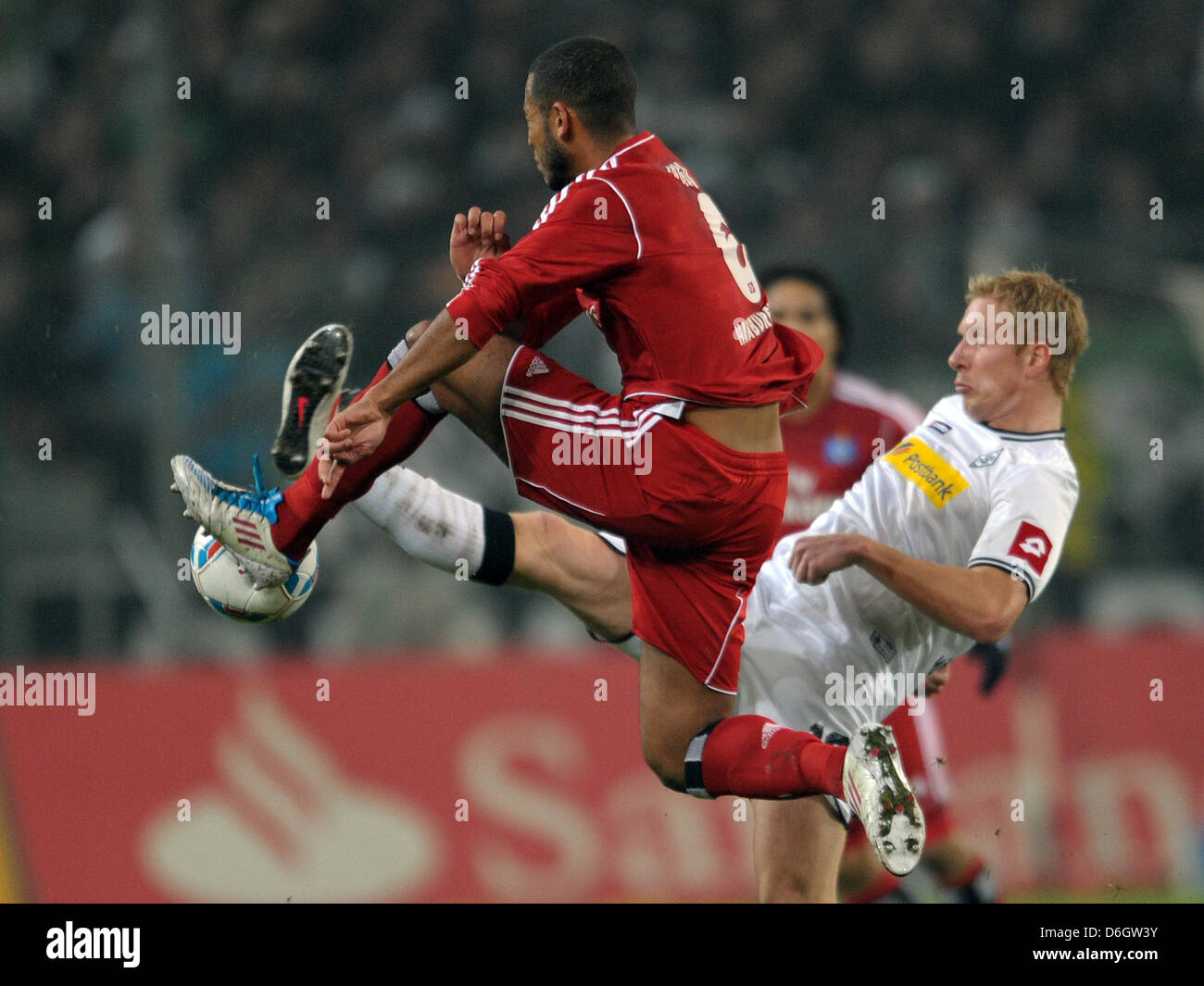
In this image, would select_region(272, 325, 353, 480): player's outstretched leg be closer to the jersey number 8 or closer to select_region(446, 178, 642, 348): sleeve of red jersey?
select_region(446, 178, 642, 348): sleeve of red jersey

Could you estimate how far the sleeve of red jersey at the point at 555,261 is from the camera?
3.18 metres

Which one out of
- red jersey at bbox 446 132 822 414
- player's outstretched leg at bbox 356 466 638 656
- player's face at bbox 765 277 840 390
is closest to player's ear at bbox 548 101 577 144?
red jersey at bbox 446 132 822 414

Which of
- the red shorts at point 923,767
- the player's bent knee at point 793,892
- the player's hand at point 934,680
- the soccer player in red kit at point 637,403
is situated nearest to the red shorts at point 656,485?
the soccer player in red kit at point 637,403

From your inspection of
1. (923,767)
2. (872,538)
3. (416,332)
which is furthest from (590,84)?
(923,767)

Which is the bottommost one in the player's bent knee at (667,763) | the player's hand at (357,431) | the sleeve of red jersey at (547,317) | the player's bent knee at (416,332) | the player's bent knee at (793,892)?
the player's bent knee at (793,892)

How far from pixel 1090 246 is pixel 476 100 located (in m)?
2.98

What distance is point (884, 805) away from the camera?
10.6 feet

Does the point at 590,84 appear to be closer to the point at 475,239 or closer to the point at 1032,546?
the point at 475,239

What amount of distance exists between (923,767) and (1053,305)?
161 centimetres

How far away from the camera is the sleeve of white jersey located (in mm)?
3615

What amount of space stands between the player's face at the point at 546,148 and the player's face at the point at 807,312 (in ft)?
5.24

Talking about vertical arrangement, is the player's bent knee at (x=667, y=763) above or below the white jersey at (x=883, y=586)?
below

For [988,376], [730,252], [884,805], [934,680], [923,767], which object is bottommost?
[923,767]

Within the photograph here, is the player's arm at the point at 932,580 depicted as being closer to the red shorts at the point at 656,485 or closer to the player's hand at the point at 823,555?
the player's hand at the point at 823,555
